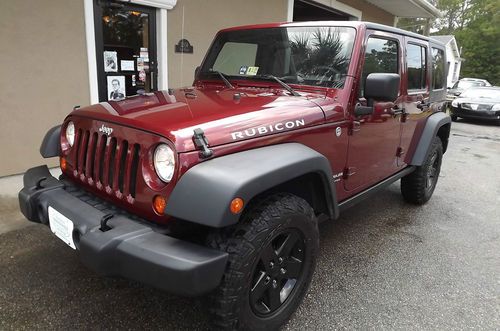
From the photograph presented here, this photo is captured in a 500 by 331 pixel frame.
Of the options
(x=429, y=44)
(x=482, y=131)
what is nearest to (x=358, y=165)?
(x=429, y=44)

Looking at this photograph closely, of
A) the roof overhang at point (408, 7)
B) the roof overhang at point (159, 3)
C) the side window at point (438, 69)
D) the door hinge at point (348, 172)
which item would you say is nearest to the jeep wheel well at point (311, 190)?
the door hinge at point (348, 172)

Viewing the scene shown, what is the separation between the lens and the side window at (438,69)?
425 cm

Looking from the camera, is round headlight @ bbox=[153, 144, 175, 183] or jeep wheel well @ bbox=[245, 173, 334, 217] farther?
jeep wheel well @ bbox=[245, 173, 334, 217]

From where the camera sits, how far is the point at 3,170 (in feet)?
14.3

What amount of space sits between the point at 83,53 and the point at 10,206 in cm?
212

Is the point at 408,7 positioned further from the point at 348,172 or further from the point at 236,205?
the point at 236,205

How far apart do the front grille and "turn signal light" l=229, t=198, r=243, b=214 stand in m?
0.59

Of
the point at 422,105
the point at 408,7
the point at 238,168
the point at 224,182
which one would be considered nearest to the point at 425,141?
the point at 422,105

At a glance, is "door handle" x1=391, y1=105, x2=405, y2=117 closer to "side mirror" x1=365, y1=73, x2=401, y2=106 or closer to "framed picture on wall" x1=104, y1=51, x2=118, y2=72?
"side mirror" x1=365, y1=73, x2=401, y2=106

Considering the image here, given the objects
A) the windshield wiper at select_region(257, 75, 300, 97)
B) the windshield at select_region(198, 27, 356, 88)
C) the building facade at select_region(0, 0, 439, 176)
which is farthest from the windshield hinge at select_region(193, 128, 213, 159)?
the building facade at select_region(0, 0, 439, 176)

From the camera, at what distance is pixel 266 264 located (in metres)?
2.01

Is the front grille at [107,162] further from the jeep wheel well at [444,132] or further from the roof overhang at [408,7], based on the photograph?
the roof overhang at [408,7]

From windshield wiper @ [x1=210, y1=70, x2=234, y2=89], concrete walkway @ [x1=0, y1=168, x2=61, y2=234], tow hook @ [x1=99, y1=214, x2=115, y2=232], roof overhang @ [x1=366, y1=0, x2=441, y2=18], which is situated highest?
roof overhang @ [x1=366, y1=0, x2=441, y2=18]

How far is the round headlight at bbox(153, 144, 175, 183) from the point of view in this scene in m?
1.81
